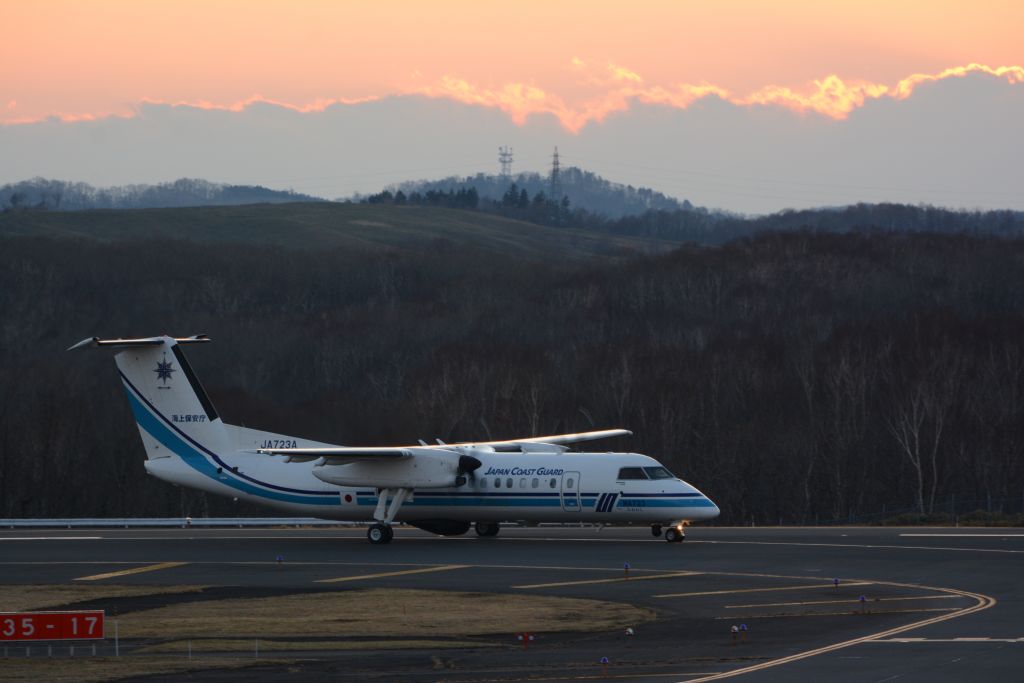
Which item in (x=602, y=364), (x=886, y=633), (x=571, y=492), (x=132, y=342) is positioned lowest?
(x=886, y=633)

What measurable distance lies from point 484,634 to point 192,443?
21951mm

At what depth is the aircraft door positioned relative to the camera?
4081 cm

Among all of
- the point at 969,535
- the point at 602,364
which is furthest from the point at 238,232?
the point at 969,535

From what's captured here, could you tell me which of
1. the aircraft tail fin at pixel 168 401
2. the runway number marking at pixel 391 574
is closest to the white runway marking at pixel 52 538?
the aircraft tail fin at pixel 168 401

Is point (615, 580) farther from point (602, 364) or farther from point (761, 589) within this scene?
point (602, 364)

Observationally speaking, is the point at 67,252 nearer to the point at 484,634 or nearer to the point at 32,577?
the point at 32,577

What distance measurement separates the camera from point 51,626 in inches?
907

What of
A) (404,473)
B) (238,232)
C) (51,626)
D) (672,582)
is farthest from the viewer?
(238,232)

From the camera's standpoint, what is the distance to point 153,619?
28.2 meters

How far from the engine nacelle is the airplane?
3 cm

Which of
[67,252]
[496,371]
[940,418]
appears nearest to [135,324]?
[496,371]

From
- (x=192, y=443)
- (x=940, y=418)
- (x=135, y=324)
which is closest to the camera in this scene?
(x=192, y=443)

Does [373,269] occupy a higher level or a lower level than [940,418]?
higher

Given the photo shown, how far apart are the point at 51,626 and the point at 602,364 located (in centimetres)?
8246
